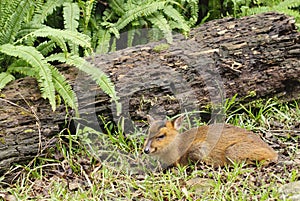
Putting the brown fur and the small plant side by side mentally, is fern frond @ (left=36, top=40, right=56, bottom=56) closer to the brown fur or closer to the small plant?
the small plant

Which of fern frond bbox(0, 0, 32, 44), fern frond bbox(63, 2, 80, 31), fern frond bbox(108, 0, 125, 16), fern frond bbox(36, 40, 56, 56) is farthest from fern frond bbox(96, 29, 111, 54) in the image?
fern frond bbox(0, 0, 32, 44)

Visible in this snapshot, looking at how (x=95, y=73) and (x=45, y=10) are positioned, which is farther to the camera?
(x=45, y=10)

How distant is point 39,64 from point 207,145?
2115 mm

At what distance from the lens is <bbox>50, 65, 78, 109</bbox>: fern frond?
19.7 ft

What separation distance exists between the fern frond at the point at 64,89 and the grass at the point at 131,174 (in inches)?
15.2

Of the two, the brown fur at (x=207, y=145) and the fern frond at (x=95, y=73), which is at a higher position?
the fern frond at (x=95, y=73)

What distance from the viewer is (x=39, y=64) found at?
598cm

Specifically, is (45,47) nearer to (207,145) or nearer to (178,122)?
(178,122)

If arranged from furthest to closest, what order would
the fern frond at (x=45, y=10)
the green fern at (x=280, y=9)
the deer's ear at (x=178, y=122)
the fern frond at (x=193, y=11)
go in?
the green fern at (x=280, y=9), the fern frond at (x=193, y=11), the fern frond at (x=45, y=10), the deer's ear at (x=178, y=122)

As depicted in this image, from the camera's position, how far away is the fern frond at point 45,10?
23.1ft

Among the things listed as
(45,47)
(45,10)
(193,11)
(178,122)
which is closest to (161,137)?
(178,122)

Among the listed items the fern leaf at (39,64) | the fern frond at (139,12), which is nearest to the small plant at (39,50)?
the fern leaf at (39,64)

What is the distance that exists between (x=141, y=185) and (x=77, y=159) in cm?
98

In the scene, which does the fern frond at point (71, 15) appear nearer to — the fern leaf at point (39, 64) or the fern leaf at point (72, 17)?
the fern leaf at point (72, 17)
